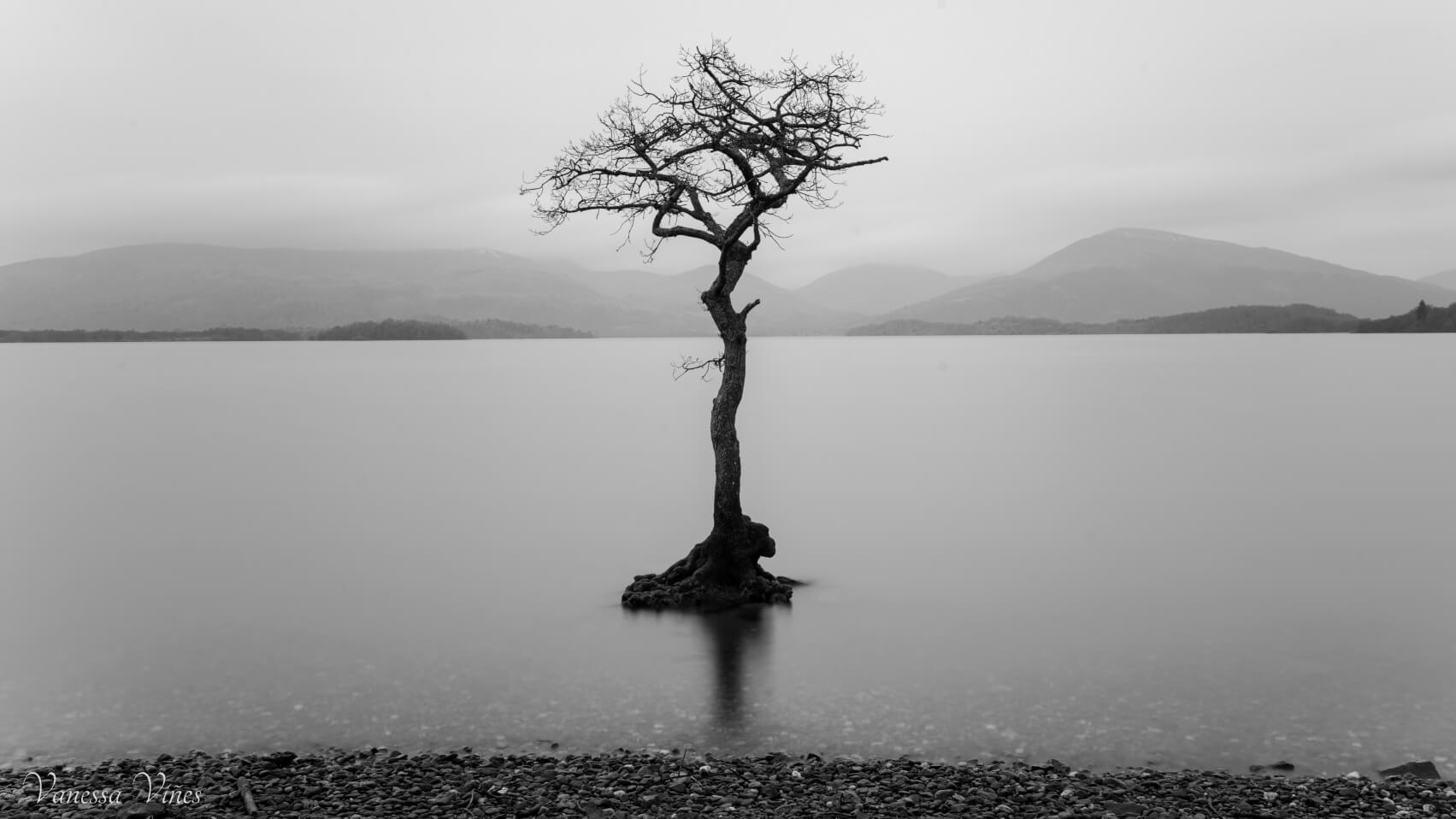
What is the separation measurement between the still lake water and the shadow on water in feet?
0.27

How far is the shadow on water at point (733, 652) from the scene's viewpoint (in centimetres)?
1580

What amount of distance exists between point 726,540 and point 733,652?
361 cm

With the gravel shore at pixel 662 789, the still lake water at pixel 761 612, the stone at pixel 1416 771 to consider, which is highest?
the gravel shore at pixel 662 789

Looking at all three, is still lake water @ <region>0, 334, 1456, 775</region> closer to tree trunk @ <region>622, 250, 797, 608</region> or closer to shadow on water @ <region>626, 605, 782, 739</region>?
shadow on water @ <region>626, 605, 782, 739</region>

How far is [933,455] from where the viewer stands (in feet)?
175

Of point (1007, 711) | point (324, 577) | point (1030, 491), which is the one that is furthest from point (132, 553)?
point (1030, 491)

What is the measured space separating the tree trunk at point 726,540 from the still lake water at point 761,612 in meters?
0.98

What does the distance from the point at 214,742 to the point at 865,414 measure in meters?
68.0

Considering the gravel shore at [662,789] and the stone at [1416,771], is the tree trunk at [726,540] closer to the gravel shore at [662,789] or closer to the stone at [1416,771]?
the gravel shore at [662,789]

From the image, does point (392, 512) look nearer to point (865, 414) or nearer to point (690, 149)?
point (690, 149)

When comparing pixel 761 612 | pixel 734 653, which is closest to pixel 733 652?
pixel 734 653

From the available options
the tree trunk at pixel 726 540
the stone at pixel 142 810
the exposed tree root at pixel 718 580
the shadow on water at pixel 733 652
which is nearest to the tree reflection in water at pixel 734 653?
→ the shadow on water at pixel 733 652

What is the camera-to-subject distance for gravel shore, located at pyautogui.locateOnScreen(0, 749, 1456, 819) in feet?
36.8

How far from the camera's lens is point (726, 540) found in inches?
867
